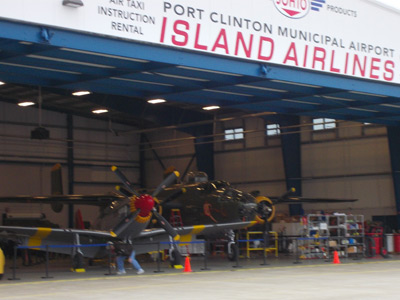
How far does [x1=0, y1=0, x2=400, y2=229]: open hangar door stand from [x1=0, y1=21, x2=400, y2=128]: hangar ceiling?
1.4 inches

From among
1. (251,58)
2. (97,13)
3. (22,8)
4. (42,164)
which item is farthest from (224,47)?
(42,164)

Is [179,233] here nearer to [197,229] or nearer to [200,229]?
[197,229]

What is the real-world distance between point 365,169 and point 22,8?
2753 cm

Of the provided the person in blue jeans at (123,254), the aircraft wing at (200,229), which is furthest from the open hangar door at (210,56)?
the person in blue jeans at (123,254)

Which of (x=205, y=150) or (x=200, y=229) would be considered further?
(x=205, y=150)

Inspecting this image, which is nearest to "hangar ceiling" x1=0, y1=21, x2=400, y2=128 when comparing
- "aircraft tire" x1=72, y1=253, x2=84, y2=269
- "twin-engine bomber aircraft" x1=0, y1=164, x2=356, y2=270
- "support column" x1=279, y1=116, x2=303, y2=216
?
"twin-engine bomber aircraft" x1=0, y1=164, x2=356, y2=270

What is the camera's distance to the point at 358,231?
1255 inches

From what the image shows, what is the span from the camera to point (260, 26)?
70.3 feet

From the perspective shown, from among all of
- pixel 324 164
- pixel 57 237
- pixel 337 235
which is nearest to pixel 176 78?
pixel 57 237

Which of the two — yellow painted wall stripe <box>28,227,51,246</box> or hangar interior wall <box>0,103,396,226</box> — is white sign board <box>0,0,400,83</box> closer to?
yellow painted wall stripe <box>28,227,51,246</box>

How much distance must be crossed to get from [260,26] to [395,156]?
15.8m

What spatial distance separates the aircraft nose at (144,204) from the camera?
22.4 m

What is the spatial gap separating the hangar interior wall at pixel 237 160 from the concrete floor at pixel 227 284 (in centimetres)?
1559

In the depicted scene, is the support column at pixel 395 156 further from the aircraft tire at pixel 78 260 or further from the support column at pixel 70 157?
the support column at pixel 70 157
